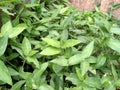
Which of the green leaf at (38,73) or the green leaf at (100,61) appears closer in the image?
the green leaf at (38,73)

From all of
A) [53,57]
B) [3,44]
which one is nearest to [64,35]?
[53,57]

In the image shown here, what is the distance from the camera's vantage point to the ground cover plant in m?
1.44

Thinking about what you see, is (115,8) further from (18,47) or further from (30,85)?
(30,85)

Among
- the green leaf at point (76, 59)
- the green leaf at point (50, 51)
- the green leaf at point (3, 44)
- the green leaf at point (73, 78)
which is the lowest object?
the green leaf at point (73, 78)

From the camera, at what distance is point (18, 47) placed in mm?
1600

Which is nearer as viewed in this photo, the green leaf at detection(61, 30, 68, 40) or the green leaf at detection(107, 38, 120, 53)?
the green leaf at detection(107, 38, 120, 53)

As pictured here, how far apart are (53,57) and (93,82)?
0.87 ft

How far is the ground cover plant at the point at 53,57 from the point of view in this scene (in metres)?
1.44

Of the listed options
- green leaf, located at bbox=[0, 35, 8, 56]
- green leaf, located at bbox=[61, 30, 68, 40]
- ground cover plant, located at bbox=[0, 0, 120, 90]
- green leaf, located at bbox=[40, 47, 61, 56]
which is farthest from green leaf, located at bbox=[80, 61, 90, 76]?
green leaf, located at bbox=[0, 35, 8, 56]

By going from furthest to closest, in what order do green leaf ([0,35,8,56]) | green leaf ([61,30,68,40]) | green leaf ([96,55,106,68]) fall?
green leaf ([61,30,68,40]), green leaf ([96,55,106,68]), green leaf ([0,35,8,56])

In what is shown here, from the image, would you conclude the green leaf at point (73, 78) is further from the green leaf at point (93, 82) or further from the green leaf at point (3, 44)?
the green leaf at point (3, 44)

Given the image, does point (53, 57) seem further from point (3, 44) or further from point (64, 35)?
point (3, 44)

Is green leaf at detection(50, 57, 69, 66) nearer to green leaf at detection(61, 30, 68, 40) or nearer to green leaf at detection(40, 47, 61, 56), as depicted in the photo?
green leaf at detection(40, 47, 61, 56)

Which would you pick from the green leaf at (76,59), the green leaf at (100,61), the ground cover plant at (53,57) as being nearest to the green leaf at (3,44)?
the ground cover plant at (53,57)
